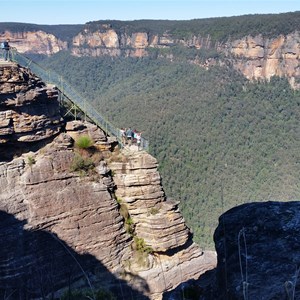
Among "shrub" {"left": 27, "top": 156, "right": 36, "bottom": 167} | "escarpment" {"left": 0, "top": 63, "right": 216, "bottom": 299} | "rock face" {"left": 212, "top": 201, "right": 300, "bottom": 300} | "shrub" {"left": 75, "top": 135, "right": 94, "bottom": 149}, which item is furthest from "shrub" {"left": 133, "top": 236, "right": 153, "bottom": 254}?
"rock face" {"left": 212, "top": 201, "right": 300, "bottom": 300}

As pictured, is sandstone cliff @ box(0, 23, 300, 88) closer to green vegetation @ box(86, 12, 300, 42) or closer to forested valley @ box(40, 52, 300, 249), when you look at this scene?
green vegetation @ box(86, 12, 300, 42)

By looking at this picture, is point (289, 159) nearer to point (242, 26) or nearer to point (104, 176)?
→ point (242, 26)

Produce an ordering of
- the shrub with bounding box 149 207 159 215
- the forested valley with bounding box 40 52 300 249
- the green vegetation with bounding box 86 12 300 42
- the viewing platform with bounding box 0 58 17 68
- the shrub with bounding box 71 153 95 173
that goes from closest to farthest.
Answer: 1. the viewing platform with bounding box 0 58 17 68
2. the shrub with bounding box 71 153 95 173
3. the shrub with bounding box 149 207 159 215
4. the forested valley with bounding box 40 52 300 249
5. the green vegetation with bounding box 86 12 300 42

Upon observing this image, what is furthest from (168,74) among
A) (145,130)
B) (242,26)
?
(145,130)

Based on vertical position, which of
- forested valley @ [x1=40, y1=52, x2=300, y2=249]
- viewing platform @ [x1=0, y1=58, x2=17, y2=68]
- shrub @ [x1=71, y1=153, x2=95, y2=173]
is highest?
viewing platform @ [x1=0, y1=58, x2=17, y2=68]

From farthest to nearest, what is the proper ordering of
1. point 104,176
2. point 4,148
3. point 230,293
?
point 104,176 < point 4,148 < point 230,293

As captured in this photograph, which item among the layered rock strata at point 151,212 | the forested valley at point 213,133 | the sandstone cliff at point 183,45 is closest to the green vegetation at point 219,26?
the sandstone cliff at point 183,45

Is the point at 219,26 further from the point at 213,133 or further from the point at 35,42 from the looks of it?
the point at 35,42

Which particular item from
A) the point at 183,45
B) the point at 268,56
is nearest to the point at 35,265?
the point at 268,56
